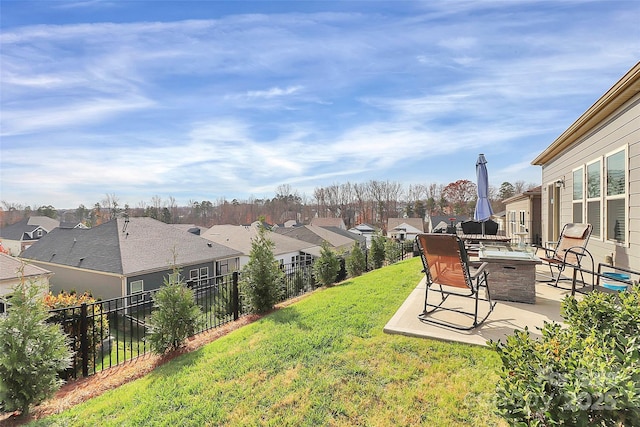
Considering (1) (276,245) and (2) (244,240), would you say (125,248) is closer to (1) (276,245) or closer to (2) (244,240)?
(1) (276,245)

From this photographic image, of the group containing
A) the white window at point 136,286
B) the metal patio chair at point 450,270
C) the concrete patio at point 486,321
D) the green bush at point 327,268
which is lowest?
the white window at point 136,286

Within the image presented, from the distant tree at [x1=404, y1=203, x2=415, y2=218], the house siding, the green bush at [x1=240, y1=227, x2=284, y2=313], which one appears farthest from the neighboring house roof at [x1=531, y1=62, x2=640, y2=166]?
the distant tree at [x1=404, y1=203, x2=415, y2=218]

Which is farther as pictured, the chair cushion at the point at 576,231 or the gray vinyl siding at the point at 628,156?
the chair cushion at the point at 576,231

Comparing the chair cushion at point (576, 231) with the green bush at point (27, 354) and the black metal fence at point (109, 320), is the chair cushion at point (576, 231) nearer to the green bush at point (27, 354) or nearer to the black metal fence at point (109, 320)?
the black metal fence at point (109, 320)

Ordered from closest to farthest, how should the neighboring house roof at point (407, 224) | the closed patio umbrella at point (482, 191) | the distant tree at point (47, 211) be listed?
the closed patio umbrella at point (482, 191), the neighboring house roof at point (407, 224), the distant tree at point (47, 211)

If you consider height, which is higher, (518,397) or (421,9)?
(421,9)

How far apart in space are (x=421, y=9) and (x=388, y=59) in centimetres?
152

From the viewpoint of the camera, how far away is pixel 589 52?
258 inches

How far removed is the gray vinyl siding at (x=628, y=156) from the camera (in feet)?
14.3

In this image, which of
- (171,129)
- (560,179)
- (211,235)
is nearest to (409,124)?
(560,179)

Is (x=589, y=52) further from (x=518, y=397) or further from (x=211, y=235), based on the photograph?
(x=211, y=235)

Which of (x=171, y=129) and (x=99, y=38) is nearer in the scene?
(x=99, y=38)

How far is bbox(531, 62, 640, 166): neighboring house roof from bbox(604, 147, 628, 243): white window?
2.50 feet

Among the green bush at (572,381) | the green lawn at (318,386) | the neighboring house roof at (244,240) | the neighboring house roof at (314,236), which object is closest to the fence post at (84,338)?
the green lawn at (318,386)
